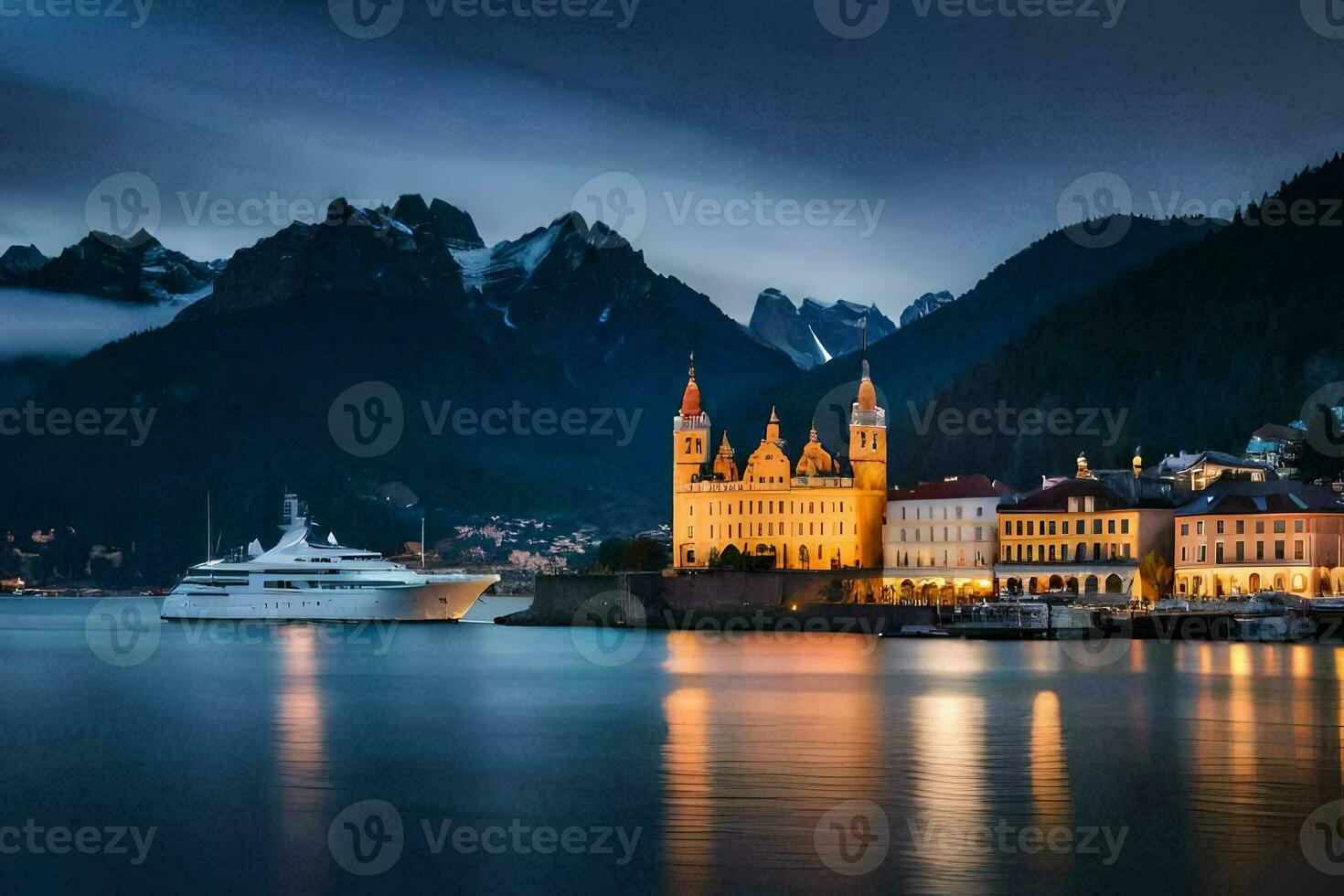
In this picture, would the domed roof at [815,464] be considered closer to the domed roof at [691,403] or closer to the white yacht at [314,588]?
the domed roof at [691,403]

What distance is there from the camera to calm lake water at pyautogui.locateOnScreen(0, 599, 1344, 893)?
109ft

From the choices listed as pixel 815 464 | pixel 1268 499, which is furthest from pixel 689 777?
pixel 815 464

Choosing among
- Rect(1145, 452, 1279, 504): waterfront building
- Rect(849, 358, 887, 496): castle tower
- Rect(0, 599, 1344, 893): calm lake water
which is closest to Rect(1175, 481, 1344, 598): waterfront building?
Rect(1145, 452, 1279, 504): waterfront building

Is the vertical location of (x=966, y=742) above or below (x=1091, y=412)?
below

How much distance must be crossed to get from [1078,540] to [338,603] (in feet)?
172

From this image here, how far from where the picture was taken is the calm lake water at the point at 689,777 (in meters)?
33.3

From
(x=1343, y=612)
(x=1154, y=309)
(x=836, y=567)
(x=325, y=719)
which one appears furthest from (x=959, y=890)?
(x=1154, y=309)

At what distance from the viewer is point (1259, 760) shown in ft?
153

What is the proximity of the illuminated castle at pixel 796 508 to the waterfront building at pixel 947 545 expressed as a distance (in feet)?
10.5

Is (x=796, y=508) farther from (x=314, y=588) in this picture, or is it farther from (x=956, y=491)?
(x=314, y=588)

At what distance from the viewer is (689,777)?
1762 inches

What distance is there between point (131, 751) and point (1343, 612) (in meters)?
65.4

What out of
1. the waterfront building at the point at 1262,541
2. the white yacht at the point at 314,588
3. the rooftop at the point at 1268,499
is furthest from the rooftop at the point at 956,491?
the white yacht at the point at 314,588

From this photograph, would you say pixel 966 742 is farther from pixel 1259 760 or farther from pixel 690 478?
pixel 690 478
